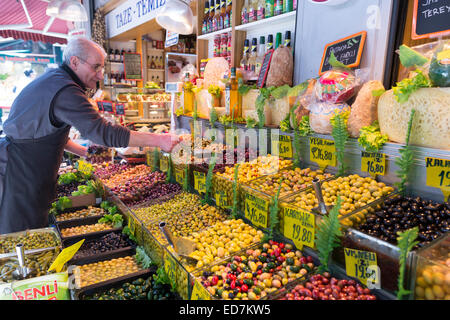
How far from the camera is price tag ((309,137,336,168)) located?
1.94 meters

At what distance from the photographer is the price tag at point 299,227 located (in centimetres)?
156

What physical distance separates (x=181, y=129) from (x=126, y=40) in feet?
22.0

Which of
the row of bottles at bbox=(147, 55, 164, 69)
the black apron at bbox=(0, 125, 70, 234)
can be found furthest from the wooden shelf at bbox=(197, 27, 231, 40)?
the row of bottles at bbox=(147, 55, 164, 69)

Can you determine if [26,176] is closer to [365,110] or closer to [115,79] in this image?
[365,110]

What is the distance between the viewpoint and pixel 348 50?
86.8 inches

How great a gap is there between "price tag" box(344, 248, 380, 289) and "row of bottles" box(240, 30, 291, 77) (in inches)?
76.1

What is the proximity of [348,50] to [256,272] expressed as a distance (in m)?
1.61

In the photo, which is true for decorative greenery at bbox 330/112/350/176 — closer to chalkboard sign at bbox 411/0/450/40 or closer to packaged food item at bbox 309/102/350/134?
packaged food item at bbox 309/102/350/134

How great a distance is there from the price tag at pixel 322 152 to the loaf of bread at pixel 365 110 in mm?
188

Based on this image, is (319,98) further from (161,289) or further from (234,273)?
(161,289)

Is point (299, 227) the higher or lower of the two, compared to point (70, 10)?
lower

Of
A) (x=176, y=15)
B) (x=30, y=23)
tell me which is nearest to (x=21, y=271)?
(x=176, y=15)

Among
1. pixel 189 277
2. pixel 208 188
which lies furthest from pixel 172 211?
pixel 189 277

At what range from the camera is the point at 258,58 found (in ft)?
9.59
